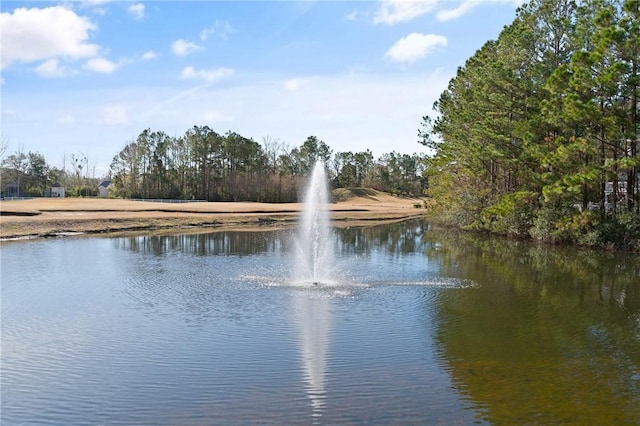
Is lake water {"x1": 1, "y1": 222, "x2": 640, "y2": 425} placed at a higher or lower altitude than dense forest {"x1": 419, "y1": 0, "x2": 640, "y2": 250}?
lower

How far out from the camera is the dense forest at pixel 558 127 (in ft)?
81.1

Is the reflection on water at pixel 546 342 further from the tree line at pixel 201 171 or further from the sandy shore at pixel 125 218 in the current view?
the tree line at pixel 201 171

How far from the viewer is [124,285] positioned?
1717cm

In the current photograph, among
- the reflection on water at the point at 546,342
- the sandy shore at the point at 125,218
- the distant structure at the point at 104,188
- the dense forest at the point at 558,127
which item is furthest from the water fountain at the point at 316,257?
the distant structure at the point at 104,188

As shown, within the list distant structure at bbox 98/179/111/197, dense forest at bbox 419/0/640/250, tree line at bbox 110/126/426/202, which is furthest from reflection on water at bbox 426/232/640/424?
distant structure at bbox 98/179/111/197

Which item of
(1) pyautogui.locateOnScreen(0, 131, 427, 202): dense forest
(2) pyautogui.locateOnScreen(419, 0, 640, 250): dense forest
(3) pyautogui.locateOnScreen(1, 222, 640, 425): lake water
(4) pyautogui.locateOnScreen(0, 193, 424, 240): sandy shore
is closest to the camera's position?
(3) pyautogui.locateOnScreen(1, 222, 640, 425): lake water

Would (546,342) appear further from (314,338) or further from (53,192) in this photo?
(53,192)

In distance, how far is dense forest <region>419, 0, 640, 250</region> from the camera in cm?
2472

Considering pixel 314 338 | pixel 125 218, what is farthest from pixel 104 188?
pixel 314 338

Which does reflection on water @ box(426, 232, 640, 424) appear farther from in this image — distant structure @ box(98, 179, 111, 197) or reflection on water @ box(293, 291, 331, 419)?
distant structure @ box(98, 179, 111, 197)

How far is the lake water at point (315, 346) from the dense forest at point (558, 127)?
24.5 ft

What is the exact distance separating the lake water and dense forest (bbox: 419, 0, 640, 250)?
7.47 metres

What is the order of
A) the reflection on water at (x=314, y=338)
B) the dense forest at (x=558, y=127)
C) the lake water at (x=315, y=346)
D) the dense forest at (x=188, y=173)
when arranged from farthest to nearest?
1. the dense forest at (x=188, y=173)
2. the dense forest at (x=558, y=127)
3. the reflection on water at (x=314, y=338)
4. the lake water at (x=315, y=346)

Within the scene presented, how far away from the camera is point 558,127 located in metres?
30.0
